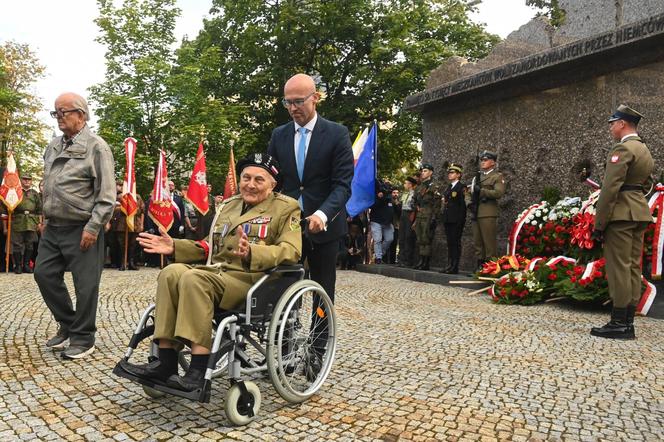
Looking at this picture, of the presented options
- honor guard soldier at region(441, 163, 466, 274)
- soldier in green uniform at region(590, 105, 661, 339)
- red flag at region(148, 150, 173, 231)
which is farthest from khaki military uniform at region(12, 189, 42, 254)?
soldier in green uniform at region(590, 105, 661, 339)

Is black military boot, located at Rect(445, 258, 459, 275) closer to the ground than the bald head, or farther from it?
closer to the ground

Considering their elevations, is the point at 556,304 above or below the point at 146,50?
below

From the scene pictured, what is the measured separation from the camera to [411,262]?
12078mm

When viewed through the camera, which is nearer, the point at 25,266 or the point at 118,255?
the point at 25,266

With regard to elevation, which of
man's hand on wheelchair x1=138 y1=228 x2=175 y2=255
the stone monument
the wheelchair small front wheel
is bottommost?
the wheelchair small front wheel

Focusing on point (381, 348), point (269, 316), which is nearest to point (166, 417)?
point (269, 316)

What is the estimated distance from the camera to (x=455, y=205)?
Result: 1006 centimetres

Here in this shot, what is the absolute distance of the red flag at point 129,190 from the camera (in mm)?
11047

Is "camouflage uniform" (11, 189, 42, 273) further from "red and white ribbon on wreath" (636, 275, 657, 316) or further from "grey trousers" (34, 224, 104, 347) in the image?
"red and white ribbon on wreath" (636, 275, 657, 316)

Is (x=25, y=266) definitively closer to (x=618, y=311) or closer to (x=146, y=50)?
(x=618, y=311)

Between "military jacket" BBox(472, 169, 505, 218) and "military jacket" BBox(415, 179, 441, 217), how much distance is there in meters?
1.55

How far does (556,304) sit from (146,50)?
63.5 ft

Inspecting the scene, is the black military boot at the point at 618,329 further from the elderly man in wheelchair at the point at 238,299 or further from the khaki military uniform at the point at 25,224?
the khaki military uniform at the point at 25,224

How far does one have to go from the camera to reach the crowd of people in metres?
9.34
